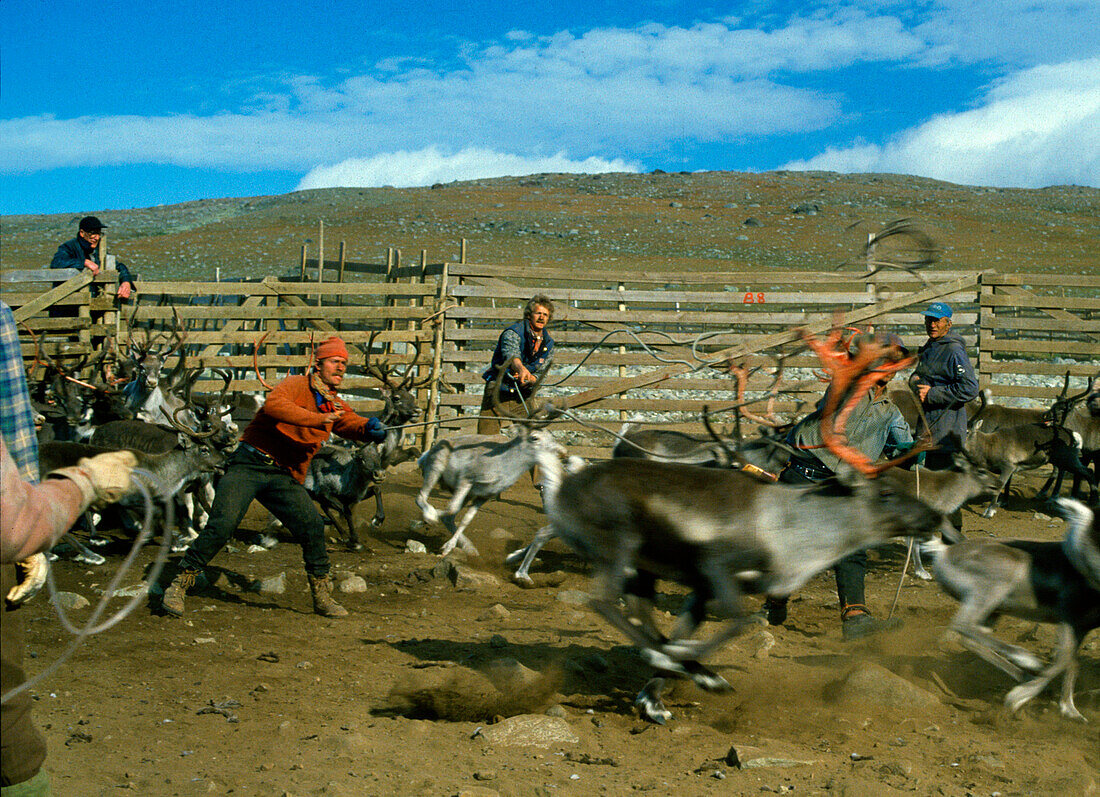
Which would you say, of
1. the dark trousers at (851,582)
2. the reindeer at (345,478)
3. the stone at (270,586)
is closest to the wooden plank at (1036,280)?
the dark trousers at (851,582)

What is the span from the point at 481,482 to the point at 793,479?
334cm

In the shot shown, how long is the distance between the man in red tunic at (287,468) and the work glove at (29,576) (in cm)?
348

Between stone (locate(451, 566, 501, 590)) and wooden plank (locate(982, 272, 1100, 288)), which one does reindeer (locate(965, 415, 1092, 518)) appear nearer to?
wooden plank (locate(982, 272, 1100, 288))

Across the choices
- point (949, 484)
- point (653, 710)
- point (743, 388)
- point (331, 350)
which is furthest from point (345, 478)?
point (949, 484)

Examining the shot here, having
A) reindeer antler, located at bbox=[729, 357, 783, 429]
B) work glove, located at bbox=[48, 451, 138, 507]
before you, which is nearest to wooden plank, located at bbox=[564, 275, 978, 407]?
reindeer antler, located at bbox=[729, 357, 783, 429]

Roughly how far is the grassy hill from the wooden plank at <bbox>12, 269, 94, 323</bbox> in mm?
25777

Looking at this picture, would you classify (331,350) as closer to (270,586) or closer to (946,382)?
(270,586)

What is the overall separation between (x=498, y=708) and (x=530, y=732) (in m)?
0.59

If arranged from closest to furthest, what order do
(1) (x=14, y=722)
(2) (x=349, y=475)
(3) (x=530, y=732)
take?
(1) (x=14, y=722) → (3) (x=530, y=732) → (2) (x=349, y=475)

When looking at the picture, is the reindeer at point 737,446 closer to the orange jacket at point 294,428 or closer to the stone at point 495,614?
the stone at point 495,614

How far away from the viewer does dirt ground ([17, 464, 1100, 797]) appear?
4.48 m

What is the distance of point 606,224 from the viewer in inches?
2505

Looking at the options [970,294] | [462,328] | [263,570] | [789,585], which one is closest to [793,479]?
[789,585]

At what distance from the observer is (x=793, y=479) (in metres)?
6.90
